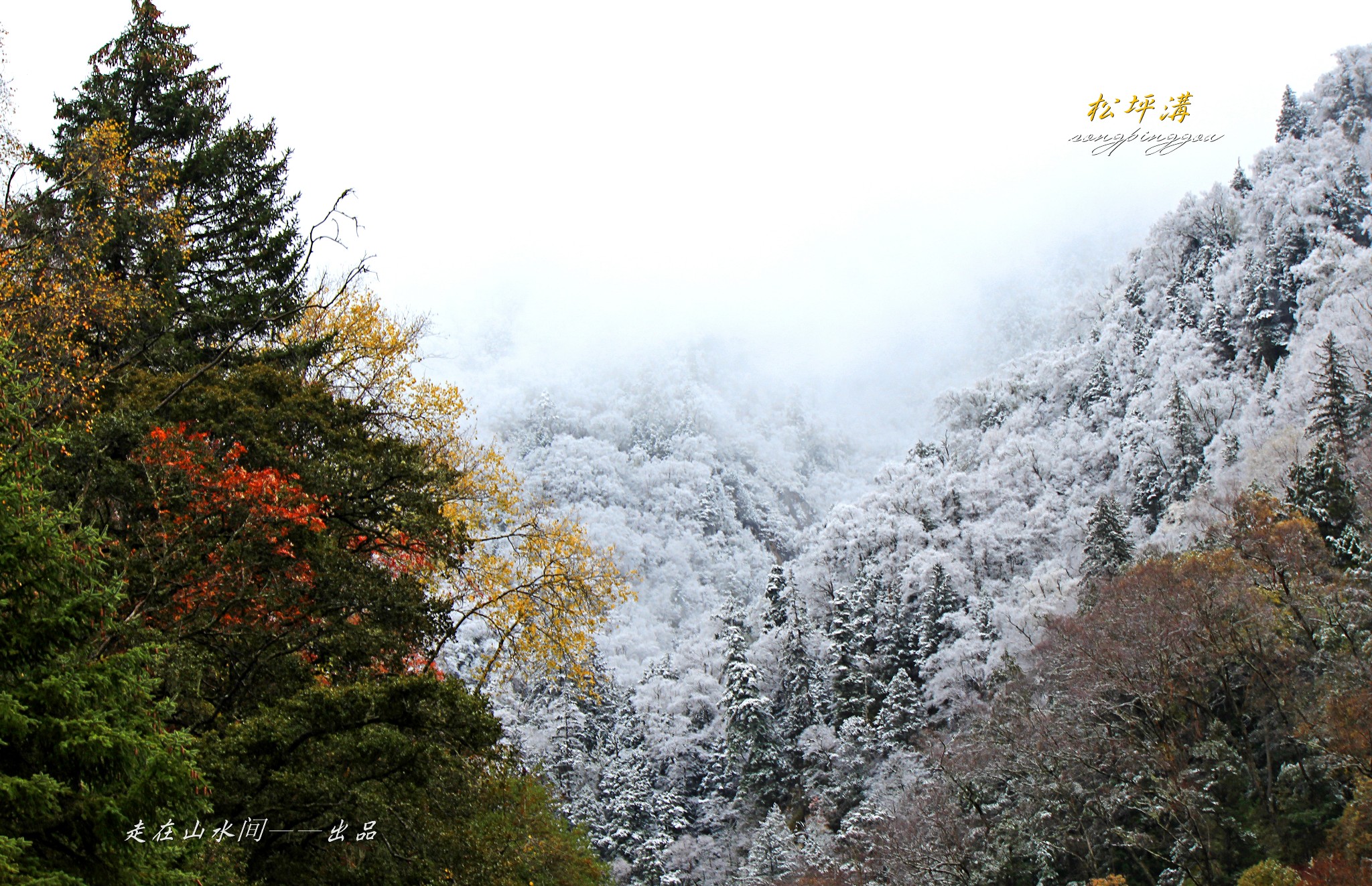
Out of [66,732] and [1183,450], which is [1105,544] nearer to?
[1183,450]

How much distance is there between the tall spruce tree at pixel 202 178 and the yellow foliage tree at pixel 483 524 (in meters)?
0.93

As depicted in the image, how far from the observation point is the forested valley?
6.08m

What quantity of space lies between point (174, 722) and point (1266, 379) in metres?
72.3

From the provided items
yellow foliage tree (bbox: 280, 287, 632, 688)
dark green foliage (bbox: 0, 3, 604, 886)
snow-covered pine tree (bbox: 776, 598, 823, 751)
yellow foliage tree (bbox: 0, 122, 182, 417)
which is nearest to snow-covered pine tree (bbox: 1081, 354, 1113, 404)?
snow-covered pine tree (bbox: 776, 598, 823, 751)

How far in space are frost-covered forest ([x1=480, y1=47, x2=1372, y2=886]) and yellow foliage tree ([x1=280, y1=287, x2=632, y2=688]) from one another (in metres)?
16.3

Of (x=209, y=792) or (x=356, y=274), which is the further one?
(x=356, y=274)

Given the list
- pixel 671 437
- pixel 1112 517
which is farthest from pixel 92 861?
pixel 671 437

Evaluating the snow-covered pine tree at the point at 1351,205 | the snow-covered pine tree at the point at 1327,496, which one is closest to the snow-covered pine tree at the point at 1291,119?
the snow-covered pine tree at the point at 1351,205

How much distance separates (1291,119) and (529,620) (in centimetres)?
11383

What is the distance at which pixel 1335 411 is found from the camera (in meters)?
37.2

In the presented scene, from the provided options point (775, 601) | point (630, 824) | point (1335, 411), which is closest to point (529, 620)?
point (630, 824)

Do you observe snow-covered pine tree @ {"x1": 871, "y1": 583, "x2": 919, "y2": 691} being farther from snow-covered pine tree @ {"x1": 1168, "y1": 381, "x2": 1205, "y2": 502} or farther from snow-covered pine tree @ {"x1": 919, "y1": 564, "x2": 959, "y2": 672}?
snow-covered pine tree @ {"x1": 1168, "y1": 381, "x2": 1205, "y2": 502}

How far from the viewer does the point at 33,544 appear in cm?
407

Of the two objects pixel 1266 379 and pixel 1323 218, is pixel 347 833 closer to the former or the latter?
pixel 1266 379
